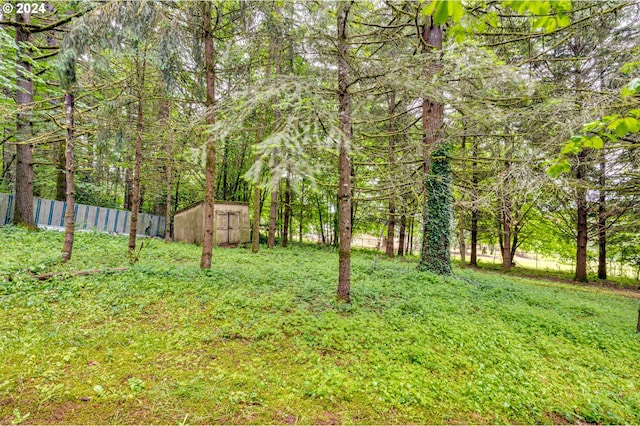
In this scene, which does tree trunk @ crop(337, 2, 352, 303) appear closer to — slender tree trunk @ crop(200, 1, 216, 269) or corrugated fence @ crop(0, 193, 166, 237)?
slender tree trunk @ crop(200, 1, 216, 269)

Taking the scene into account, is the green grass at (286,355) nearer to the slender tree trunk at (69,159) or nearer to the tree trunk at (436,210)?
the slender tree trunk at (69,159)

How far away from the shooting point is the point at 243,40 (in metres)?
6.15

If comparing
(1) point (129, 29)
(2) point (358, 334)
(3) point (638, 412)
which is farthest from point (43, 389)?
(3) point (638, 412)

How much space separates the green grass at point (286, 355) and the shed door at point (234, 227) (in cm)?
699

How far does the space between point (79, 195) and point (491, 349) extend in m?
20.5

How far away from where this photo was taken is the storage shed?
1249cm

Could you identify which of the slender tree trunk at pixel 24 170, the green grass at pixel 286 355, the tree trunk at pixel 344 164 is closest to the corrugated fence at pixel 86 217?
the slender tree trunk at pixel 24 170

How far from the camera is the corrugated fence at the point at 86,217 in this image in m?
10.8

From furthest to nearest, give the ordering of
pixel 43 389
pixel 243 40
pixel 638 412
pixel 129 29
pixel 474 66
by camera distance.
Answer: pixel 243 40
pixel 129 29
pixel 474 66
pixel 638 412
pixel 43 389

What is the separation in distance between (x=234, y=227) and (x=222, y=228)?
2.12 feet

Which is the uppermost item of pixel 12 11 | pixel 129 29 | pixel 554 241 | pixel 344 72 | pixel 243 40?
pixel 12 11

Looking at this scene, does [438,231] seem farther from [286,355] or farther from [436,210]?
[286,355]

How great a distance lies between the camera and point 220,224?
1259cm

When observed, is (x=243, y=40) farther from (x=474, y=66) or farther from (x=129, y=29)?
(x=474, y=66)
